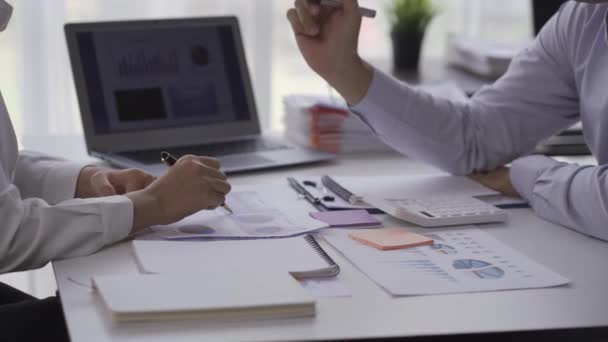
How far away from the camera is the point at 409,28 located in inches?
101

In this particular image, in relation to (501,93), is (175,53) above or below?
above

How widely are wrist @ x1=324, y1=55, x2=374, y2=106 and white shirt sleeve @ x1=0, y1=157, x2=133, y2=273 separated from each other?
20.4 inches

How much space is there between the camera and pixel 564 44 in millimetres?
1705

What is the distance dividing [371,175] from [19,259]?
733 mm

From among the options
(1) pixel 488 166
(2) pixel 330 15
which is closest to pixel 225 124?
(2) pixel 330 15

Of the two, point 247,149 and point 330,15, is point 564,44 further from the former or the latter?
point 247,149

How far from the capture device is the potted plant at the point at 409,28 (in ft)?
8.43

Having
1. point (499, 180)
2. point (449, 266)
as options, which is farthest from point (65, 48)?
point (449, 266)

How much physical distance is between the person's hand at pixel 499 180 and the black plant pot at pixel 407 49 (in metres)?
0.96

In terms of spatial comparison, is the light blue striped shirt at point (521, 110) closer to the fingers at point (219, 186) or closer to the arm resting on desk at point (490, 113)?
the arm resting on desk at point (490, 113)

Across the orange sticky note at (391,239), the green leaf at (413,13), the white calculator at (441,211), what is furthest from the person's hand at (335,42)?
the green leaf at (413,13)

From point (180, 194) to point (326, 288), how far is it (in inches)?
11.5

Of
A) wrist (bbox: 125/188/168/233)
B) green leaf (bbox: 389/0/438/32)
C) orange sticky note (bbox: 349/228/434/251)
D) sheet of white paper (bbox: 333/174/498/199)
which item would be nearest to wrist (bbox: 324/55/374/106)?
sheet of white paper (bbox: 333/174/498/199)

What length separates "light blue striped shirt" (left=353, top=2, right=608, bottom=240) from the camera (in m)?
1.62
